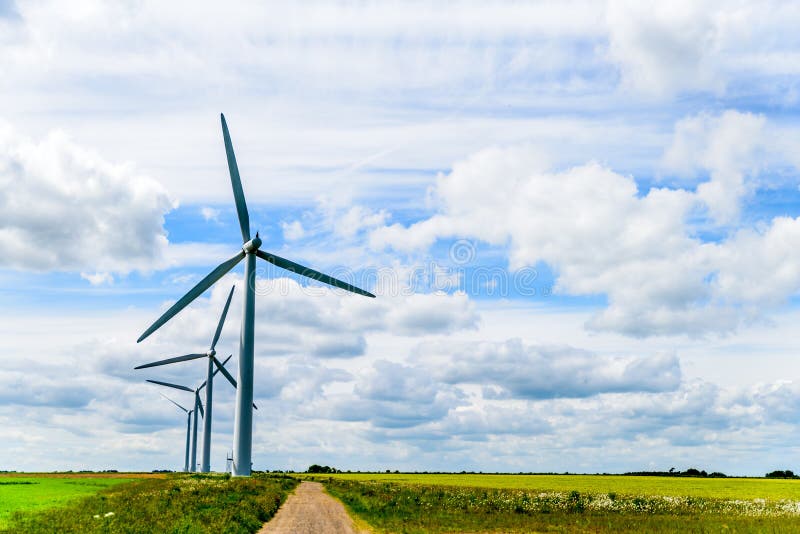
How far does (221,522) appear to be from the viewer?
3256cm

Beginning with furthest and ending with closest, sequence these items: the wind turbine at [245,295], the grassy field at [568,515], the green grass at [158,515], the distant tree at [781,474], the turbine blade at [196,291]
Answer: the distant tree at [781,474], the wind turbine at [245,295], the turbine blade at [196,291], the grassy field at [568,515], the green grass at [158,515]

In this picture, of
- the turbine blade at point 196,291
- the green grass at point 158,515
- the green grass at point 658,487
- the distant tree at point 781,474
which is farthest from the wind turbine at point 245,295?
the distant tree at point 781,474

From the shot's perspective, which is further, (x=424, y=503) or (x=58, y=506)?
(x=424, y=503)

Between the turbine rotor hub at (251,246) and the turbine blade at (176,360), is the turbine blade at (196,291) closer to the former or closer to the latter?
the turbine rotor hub at (251,246)

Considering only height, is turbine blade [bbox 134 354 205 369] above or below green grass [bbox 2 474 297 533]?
above

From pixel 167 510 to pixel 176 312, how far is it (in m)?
27.3

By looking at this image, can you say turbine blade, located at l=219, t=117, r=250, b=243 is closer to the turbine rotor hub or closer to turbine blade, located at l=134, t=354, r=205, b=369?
the turbine rotor hub

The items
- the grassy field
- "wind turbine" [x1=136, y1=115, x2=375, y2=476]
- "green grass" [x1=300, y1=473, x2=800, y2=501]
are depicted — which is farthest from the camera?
"green grass" [x1=300, y1=473, x2=800, y2=501]

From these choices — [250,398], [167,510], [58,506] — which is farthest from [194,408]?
[167,510]

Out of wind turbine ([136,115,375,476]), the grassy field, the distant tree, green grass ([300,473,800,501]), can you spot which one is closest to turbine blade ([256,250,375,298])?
wind turbine ([136,115,375,476])

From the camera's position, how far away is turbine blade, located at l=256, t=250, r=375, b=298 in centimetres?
6975

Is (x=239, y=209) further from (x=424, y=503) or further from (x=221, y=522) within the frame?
(x=221, y=522)

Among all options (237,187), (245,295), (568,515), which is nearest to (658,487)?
(568,515)

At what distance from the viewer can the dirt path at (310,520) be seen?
32.2 meters
